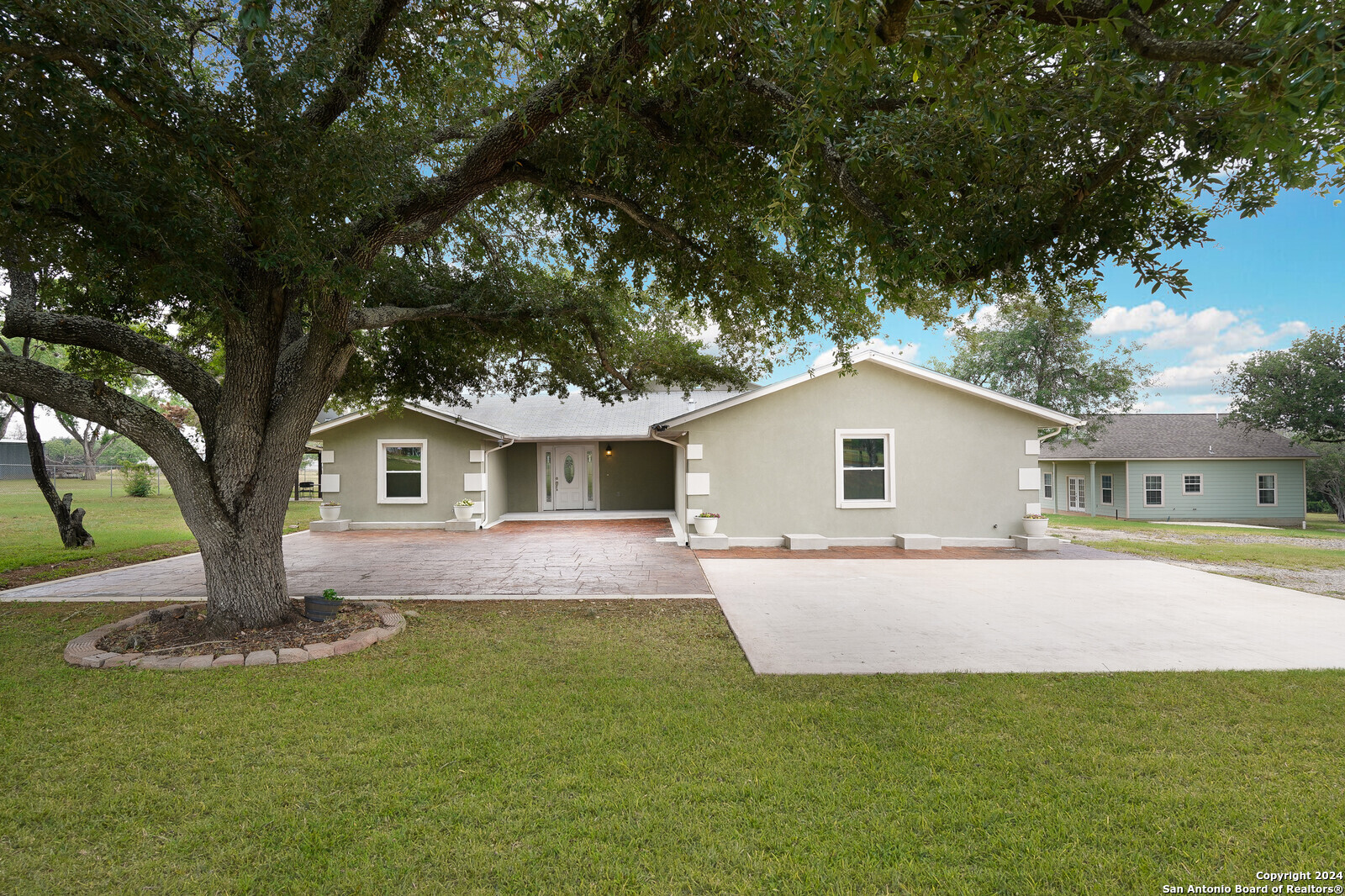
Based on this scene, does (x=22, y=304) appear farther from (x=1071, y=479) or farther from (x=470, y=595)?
(x=1071, y=479)

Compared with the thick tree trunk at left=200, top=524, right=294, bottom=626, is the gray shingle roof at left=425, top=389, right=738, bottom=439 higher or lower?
higher

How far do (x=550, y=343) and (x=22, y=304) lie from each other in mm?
5128

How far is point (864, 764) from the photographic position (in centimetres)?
338

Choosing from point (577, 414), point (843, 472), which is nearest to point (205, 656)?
point (843, 472)

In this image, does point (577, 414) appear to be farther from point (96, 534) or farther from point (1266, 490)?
point (1266, 490)

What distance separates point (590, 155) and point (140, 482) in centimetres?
3444

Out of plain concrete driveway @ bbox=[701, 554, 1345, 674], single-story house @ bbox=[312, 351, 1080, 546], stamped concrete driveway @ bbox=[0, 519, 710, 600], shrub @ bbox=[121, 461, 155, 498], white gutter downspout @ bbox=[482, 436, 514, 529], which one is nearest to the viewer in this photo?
plain concrete driveway @ bbox=[701, 554, 1345, 674]

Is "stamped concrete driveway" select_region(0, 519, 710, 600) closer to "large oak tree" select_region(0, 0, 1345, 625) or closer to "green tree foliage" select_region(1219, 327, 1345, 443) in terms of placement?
"large oak tree" select_region(0, 0, 1345, 625)

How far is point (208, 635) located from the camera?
564 cm

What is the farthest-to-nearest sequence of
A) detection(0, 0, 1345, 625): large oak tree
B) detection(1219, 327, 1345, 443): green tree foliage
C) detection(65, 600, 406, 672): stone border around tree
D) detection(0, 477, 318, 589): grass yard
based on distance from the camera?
detection(1219, 327, 1345, 443): green tree foliage < detection(0, 477, 318, 589): grass yard < detection(65, 600, 406, 672): stone border around tree < detection(0, 0, 1345, 625): large oak tree

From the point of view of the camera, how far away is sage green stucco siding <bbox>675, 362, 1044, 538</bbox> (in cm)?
1252

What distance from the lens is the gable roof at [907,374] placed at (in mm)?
12195

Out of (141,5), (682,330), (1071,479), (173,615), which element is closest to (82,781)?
(173,615)

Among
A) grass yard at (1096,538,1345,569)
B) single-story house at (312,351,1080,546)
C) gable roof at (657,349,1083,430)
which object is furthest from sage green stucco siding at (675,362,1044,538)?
grass yard at (1096,538,1345,569)
